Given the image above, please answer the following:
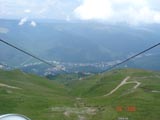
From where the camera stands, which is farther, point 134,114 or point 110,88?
point 110,88

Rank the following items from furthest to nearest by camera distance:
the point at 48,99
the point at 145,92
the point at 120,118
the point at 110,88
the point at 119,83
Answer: the point at 119,83, the point at 110,88, the point at 145,92, the point at 48,99, the point at 120,118

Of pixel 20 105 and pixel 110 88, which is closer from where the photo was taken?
pixel 20 105

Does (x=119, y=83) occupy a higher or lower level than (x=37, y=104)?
higher

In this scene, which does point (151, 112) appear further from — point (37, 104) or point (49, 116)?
point (37, 104)

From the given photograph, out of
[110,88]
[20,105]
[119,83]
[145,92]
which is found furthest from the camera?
[119,83]

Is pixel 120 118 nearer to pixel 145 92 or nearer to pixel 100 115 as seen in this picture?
pixel 100 115

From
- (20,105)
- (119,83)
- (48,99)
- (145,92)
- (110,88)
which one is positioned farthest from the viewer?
(119,83)

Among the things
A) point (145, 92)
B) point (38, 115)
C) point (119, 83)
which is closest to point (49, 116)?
point (38, 115)

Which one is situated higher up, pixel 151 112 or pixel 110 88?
pixel 110 88

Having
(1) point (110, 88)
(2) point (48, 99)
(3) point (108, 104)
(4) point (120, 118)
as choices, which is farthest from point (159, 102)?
(1) point (110, 88)
